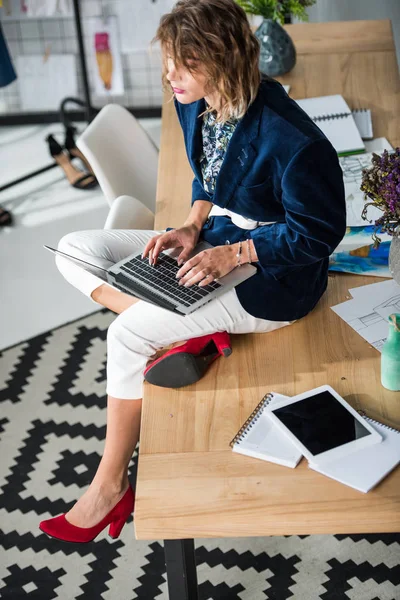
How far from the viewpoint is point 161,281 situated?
1736 mm

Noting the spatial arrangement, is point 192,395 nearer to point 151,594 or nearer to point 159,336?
point 159,336

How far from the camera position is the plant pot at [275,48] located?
266 cm

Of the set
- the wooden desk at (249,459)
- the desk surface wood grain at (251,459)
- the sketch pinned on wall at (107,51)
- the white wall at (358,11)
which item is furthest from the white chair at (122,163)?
the sketch pinned on wall at (107,51)

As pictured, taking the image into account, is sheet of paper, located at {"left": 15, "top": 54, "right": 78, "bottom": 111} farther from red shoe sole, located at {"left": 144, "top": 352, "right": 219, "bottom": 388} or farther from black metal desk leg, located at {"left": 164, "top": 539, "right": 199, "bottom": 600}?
black metal desk leg, located at {"left": 164, "top": 539, "right": 199, "bottom": 600}

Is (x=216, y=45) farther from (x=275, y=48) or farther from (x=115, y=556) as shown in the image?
(x=115, y=556)

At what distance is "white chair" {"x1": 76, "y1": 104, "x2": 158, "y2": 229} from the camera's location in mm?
2258

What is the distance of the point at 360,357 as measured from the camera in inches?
65.0

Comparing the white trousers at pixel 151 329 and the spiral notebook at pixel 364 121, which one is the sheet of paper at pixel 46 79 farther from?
the white trousers at pixel 151 329

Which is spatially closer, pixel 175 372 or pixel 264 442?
pixel 264 442

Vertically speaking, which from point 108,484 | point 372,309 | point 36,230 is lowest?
point 36,230

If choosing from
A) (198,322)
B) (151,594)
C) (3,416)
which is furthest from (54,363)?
(198,322)

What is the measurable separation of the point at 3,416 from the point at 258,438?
1332 mm

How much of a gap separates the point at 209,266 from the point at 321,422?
440 mm

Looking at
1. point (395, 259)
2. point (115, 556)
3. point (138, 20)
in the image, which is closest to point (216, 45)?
point (395, 259)
